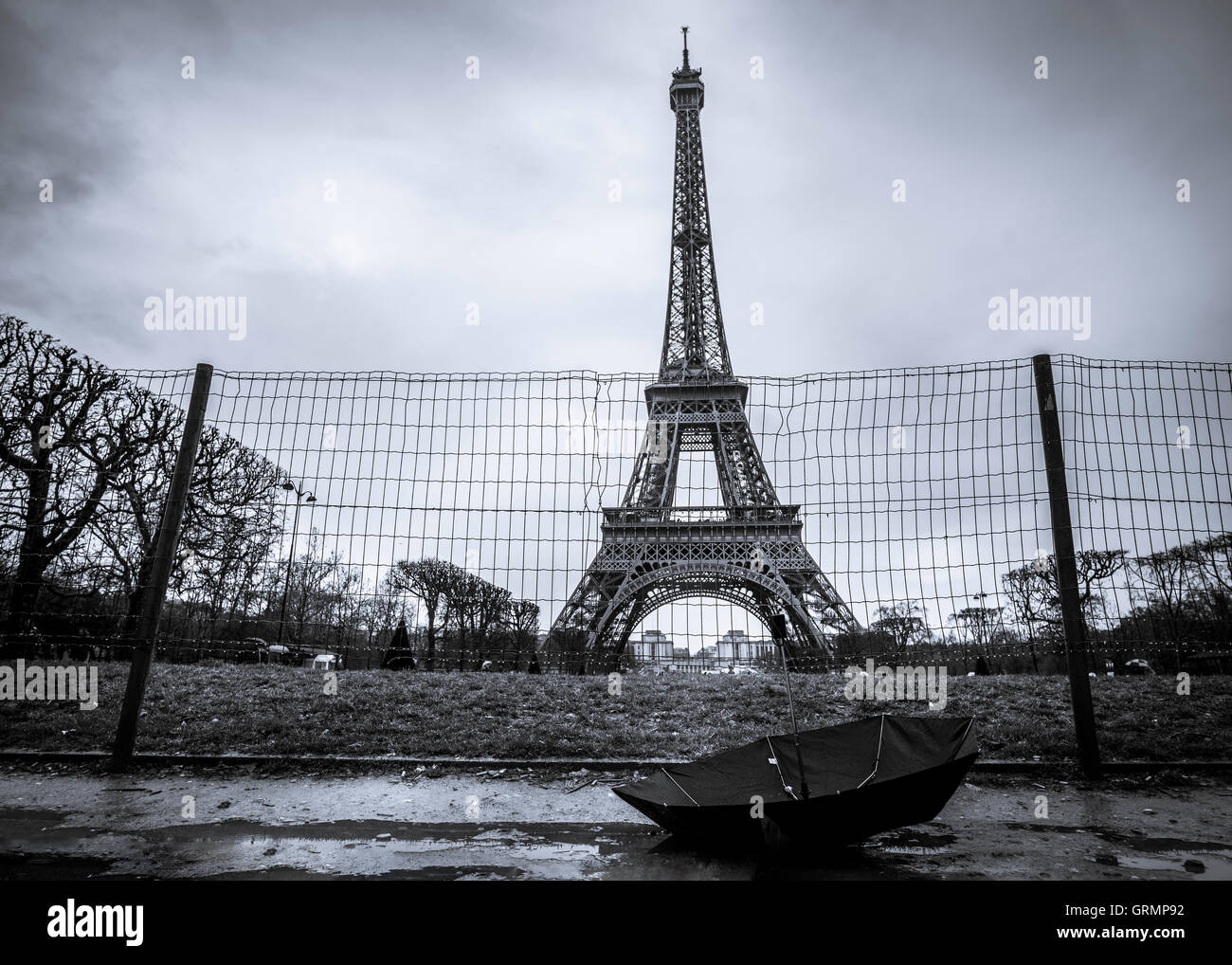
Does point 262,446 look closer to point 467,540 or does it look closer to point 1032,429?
point 467,540

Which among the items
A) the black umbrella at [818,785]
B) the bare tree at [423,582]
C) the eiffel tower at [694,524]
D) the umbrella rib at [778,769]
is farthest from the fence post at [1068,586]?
the bare tree at [423,582]

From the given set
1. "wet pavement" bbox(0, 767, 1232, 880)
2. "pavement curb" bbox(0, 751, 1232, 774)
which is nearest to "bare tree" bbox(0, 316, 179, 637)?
"pavement curb" bbox(0, 751, 1232, 774)

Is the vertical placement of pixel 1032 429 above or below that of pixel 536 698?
above

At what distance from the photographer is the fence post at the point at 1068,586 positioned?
5238mm

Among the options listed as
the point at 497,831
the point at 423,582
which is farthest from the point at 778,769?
the point at 423,582

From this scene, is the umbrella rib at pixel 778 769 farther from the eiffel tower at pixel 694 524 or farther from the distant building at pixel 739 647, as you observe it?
the distant building at pixel 739 647

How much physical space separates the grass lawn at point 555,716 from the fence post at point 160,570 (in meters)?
0.44

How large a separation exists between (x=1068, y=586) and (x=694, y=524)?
35.8 ft

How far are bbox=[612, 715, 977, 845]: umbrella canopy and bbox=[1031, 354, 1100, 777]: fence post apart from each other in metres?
2.69

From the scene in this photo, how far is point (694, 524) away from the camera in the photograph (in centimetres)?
1611

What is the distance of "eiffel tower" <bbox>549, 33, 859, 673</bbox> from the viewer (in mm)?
8664
